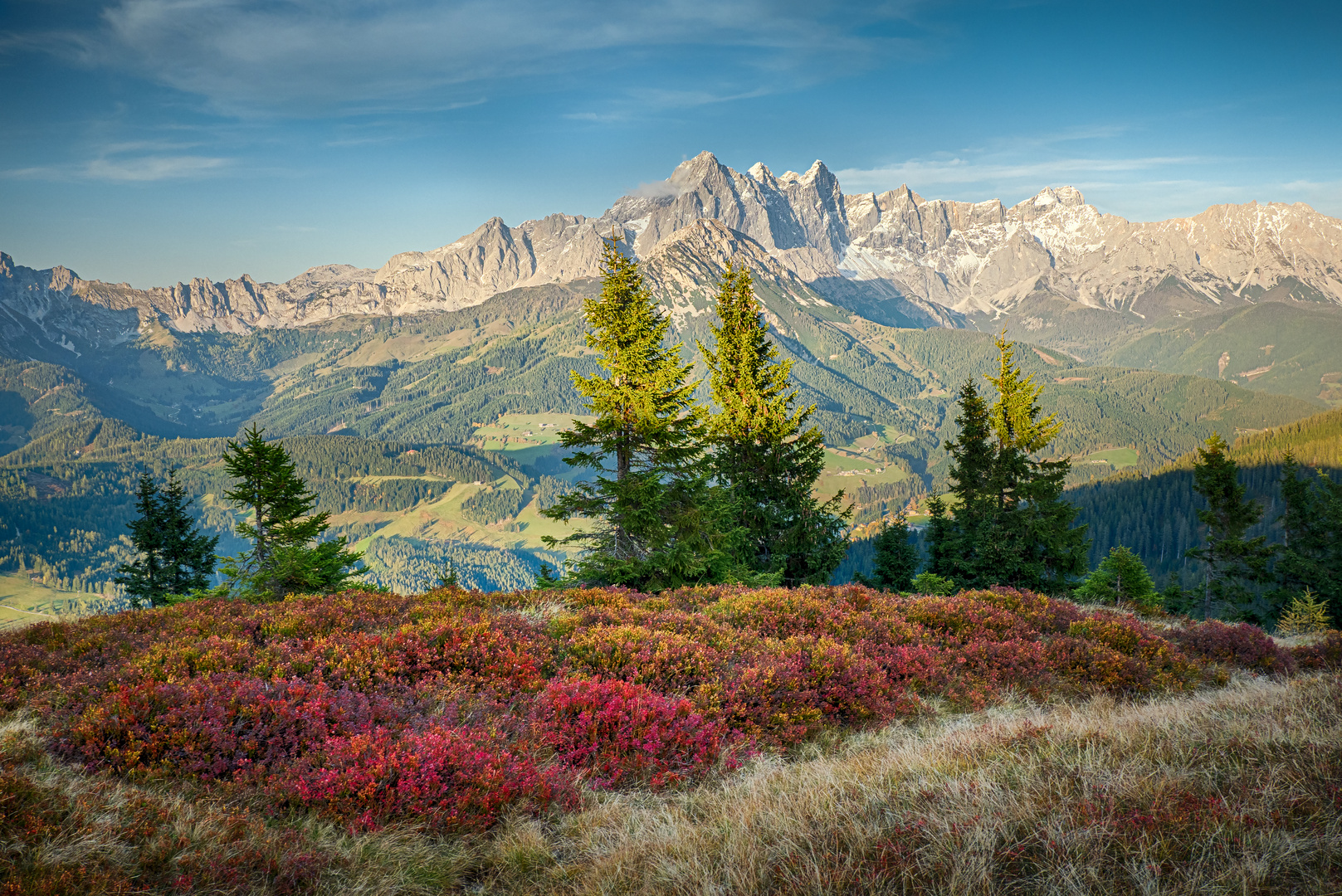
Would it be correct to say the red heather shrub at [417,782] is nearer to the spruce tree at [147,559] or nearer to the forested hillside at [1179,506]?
the spruce tree at [147,559]

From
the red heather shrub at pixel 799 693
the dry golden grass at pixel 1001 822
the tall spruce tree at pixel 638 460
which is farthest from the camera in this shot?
the tall spruce tree at pixel 638 460

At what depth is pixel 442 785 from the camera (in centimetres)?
607

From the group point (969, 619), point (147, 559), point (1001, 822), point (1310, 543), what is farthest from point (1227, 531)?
point (147, 559)

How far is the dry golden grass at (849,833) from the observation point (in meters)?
4.26

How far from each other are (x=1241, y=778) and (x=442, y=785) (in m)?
7.31

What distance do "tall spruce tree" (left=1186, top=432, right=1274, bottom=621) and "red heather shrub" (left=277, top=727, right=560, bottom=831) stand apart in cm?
5235

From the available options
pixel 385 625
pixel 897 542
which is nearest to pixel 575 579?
pixel 385 625

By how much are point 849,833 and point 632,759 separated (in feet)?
10.3

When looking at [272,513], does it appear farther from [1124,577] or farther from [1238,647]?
[1124,577]

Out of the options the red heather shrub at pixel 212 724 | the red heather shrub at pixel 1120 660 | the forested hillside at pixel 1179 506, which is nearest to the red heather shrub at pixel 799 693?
the red heather shrub at pixel 1120 660

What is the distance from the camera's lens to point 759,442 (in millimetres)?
30859

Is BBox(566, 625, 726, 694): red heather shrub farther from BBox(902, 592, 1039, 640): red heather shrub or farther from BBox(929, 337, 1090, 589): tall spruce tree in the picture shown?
BBox(929, 337, 1090, 589): tall spruce tree

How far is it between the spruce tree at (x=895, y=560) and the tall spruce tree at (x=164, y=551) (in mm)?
44476

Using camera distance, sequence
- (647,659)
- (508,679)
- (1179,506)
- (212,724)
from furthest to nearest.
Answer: (1179,506) → (647,659) → (508,679) → (212,724)
